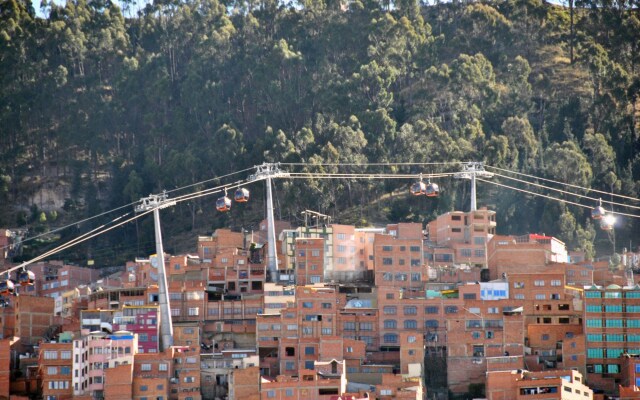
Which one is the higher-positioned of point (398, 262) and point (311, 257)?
point (311, 257)

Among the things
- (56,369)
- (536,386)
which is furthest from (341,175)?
(536,386)

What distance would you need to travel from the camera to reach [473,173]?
10275cm

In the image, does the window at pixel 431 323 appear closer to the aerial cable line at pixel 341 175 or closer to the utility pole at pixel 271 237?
the utility pole at pixel 271 237

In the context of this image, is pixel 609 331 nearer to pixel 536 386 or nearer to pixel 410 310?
pixel 536 386

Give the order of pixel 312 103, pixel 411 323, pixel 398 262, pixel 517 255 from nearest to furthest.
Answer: pixel 411 323 < pixel 398 262 < pixel 517 255 < pixel 312 103

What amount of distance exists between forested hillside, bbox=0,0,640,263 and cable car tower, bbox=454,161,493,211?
191cm

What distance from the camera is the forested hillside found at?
358 feet

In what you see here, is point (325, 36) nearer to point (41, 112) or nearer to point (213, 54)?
point (213, 54)

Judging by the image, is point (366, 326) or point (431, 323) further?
point (366, 326)

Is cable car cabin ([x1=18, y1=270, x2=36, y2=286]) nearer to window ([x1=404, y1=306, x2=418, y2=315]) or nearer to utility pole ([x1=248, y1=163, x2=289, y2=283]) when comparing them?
utility pole ([x1=248, y1=163, x2=289, y2=283])

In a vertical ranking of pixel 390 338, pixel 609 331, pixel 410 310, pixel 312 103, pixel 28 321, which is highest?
pixel 312 103

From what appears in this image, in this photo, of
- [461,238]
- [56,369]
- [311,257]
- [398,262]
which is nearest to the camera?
[56,369]

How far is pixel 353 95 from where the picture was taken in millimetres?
116625

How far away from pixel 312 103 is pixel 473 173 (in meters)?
18.0
